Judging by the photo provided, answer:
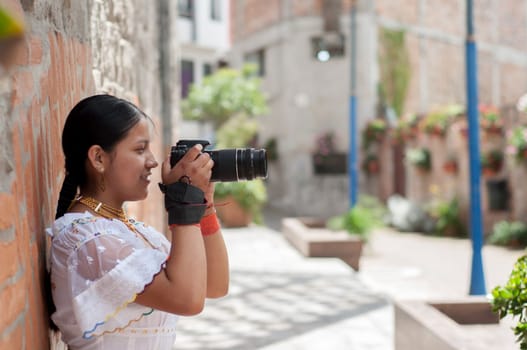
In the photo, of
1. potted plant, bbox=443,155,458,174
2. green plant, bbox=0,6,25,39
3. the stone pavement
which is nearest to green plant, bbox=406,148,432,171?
potted plant, bbox=443,155,458,174

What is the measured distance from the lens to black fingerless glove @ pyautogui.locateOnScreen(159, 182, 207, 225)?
1.50 m

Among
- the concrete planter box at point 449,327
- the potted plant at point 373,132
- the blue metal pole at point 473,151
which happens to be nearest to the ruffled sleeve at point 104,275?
the concrete planter box at point 449,327

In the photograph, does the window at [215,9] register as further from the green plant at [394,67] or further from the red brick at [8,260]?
the red brick at [8,260]

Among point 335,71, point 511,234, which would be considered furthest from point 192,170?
point 335,71

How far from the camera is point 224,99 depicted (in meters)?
19.0

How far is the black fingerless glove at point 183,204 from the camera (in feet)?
4.92

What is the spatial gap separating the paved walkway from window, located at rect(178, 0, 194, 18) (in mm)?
15593

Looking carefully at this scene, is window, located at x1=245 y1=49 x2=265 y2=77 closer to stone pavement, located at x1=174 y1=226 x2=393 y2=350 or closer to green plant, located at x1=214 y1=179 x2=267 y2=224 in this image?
green plant, located at x1=214 y1=179 x2=267 y2=224

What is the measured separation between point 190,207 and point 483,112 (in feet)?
42.2

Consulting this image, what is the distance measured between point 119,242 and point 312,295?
4.81 m

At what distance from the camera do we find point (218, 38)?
26109mm

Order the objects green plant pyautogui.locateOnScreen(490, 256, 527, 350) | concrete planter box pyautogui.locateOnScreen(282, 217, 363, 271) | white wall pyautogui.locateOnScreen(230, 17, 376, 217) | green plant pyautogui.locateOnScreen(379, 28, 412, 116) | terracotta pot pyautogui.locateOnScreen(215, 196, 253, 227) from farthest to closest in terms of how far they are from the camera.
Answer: green plant pyautogui.locateOnScreen(379, 28, 412, 116) < white wall pyautogui.locateOnScreen(230, 17, 376, 217) < terracotta pot pyautogui.locateOnScreen(215, 196, 253, 227) < concrete planter box pyautogui.locateOnScreen(282, 217, 363, 271) < green plant pyautogui.locateOnScreen(490, 256, 527, 350)

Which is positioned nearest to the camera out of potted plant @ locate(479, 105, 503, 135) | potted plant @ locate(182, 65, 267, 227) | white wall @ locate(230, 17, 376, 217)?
potted plant @ locate(479, 105, 503, 135)

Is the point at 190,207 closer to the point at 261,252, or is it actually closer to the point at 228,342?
the point at 228,342
